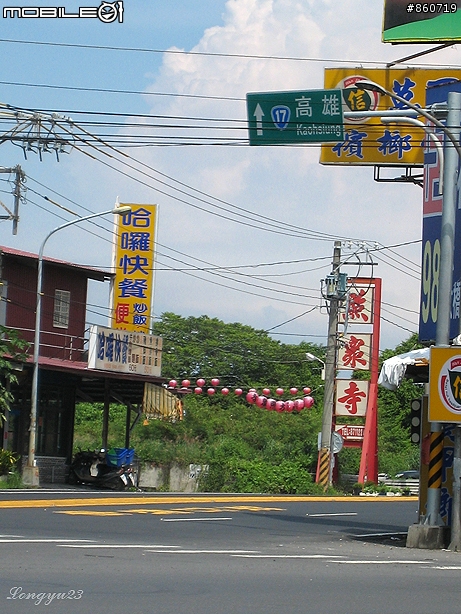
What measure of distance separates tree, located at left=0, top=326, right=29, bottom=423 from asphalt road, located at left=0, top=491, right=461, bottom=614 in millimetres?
9996

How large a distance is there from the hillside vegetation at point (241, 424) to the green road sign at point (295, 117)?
2444 centimetres

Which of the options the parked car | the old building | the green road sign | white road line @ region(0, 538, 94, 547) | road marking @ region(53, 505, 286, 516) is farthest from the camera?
the parked car

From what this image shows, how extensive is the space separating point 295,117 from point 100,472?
907 inches

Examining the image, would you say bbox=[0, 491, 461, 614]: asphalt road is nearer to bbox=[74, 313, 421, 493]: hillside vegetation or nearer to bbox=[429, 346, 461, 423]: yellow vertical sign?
bbox=[429, 346, 461, 423]: yellow vertical sign

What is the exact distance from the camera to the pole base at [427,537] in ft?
52.0

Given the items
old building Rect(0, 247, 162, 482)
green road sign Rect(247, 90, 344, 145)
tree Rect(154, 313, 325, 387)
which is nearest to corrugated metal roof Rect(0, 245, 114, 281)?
old building Rect(0, 247, 162, 482)

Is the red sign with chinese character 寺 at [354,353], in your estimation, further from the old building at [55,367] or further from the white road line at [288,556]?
the white road line at [288,556]

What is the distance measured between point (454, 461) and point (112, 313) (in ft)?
81.9

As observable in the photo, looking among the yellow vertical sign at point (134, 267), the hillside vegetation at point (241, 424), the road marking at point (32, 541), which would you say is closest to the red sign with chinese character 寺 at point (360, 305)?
the hillside vegetation at point (241, 424)

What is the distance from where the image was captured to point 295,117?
17.1 meters

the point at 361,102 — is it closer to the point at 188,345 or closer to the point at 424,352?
the point at 424,352

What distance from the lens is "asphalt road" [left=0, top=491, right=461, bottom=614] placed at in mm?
8789

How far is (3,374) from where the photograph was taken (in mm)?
32625

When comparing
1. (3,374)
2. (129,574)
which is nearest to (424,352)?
(129,574)
